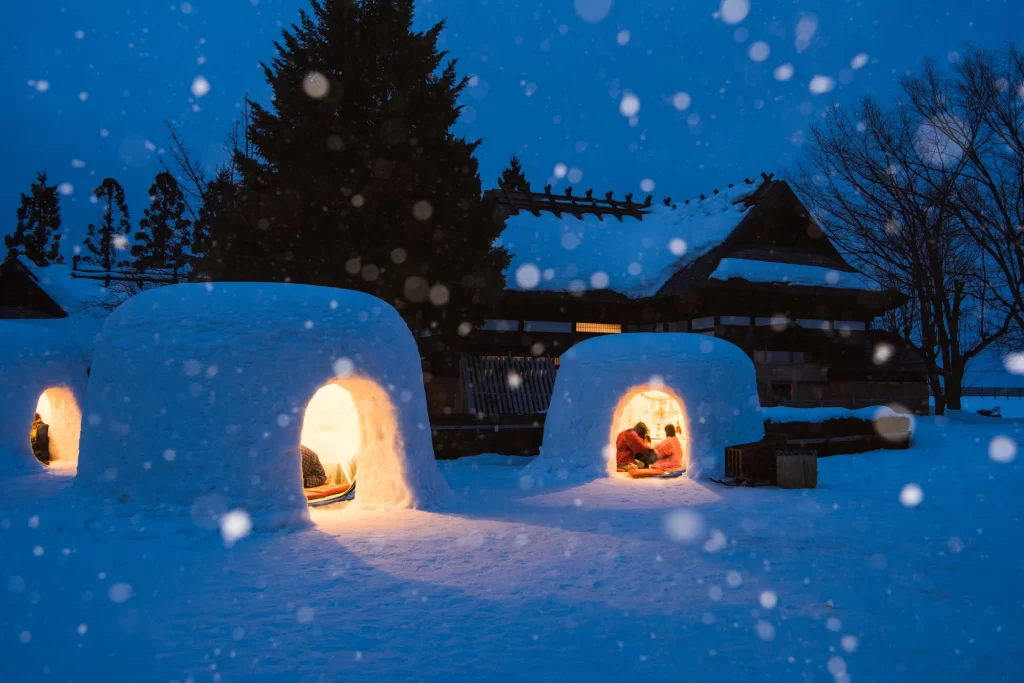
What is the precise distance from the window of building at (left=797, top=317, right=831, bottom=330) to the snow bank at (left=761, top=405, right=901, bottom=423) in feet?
19.2

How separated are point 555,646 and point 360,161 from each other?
43.2ft

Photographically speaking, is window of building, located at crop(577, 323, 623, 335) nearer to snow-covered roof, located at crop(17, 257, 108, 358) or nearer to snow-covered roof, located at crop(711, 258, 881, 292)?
snow-covered roof, located at crop(711, 258, 881, 292)

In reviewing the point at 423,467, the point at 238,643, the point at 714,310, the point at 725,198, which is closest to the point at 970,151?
the point at 714,310

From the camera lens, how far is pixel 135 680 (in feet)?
11.9

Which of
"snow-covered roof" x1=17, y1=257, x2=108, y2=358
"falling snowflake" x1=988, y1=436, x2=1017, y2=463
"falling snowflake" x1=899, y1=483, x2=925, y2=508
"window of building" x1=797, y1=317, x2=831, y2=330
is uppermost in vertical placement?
"snow-covered roof" x1=17, y1=257, x2=108, y2=358

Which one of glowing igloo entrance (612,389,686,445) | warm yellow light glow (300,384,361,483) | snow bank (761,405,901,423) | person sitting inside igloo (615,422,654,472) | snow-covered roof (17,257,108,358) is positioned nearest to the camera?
warm yellow light glow (300,384,361,483)

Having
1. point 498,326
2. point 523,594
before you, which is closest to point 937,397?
point 498,326

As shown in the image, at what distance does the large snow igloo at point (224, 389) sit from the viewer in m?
7.31

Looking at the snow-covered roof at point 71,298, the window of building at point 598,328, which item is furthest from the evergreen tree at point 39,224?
the window of building at point 598,328

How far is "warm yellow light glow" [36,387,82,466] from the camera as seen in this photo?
1357 cm

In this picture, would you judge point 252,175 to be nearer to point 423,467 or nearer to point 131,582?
point 423,467

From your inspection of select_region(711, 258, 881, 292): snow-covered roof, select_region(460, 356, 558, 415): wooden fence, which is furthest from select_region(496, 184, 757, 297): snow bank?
select_region(460, 356, 558, 415): wooden fence

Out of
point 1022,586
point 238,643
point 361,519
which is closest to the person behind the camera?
point 238,643

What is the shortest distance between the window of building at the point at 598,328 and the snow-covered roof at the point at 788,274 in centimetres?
387
